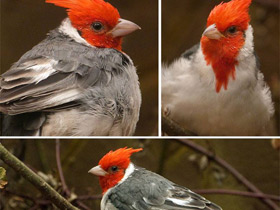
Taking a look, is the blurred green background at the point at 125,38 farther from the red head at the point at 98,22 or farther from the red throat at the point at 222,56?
the red throat at the point at 222,56

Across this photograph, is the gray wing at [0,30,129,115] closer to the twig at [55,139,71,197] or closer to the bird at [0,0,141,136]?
the bird at [0,0,141,136]

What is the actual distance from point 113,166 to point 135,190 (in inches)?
7.4

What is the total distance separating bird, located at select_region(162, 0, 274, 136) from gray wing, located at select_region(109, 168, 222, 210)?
269 millimetres

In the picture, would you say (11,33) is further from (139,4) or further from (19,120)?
(139,4)

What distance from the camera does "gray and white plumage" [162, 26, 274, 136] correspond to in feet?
6.58

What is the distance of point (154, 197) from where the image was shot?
1933mm

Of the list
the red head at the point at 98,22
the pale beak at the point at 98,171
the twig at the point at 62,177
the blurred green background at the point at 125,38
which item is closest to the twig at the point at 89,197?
the twig at the point at 62,177

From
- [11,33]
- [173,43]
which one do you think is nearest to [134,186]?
[173,43]

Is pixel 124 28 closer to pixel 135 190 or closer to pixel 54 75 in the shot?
pixel 54 75

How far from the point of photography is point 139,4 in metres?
1.97

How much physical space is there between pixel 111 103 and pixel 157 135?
374 mm

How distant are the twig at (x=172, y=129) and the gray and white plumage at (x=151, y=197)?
19 cm

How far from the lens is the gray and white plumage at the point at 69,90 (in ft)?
5.77

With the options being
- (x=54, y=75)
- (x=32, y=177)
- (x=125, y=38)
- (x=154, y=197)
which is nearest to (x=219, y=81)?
(x=125, y=38)
